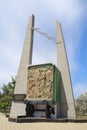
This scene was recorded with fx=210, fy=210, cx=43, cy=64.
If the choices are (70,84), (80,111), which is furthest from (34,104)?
(80,111)

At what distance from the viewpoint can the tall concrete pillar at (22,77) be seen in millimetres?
24609

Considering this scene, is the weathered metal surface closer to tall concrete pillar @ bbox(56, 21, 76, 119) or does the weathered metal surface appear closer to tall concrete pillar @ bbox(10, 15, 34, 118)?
tall concrete pillar @ bbox(10, 15, 34, 118)

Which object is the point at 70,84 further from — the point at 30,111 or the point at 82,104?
the point at 82,104

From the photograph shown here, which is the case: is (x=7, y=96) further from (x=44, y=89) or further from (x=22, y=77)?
(x=44, y=89)

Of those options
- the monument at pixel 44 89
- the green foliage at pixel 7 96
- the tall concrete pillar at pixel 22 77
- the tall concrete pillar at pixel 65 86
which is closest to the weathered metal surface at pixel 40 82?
the monument at pixel 44 89

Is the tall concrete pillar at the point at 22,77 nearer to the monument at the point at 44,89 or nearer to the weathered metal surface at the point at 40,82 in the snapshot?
the monument at the point at 44,89

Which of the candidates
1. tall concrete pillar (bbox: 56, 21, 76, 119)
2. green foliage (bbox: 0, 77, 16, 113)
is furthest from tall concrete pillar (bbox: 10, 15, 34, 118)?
green foliage (bbox: 0, 77, 16, 113)

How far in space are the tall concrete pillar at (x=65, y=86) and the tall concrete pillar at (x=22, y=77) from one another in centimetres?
376

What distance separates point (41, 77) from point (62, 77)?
9.17 ft

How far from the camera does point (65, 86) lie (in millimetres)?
24047

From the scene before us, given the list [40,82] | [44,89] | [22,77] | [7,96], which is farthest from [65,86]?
[7,96]

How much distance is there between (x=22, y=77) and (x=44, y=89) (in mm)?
4171

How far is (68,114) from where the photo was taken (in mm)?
23172

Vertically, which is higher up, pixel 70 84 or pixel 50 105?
pixel 70 84
